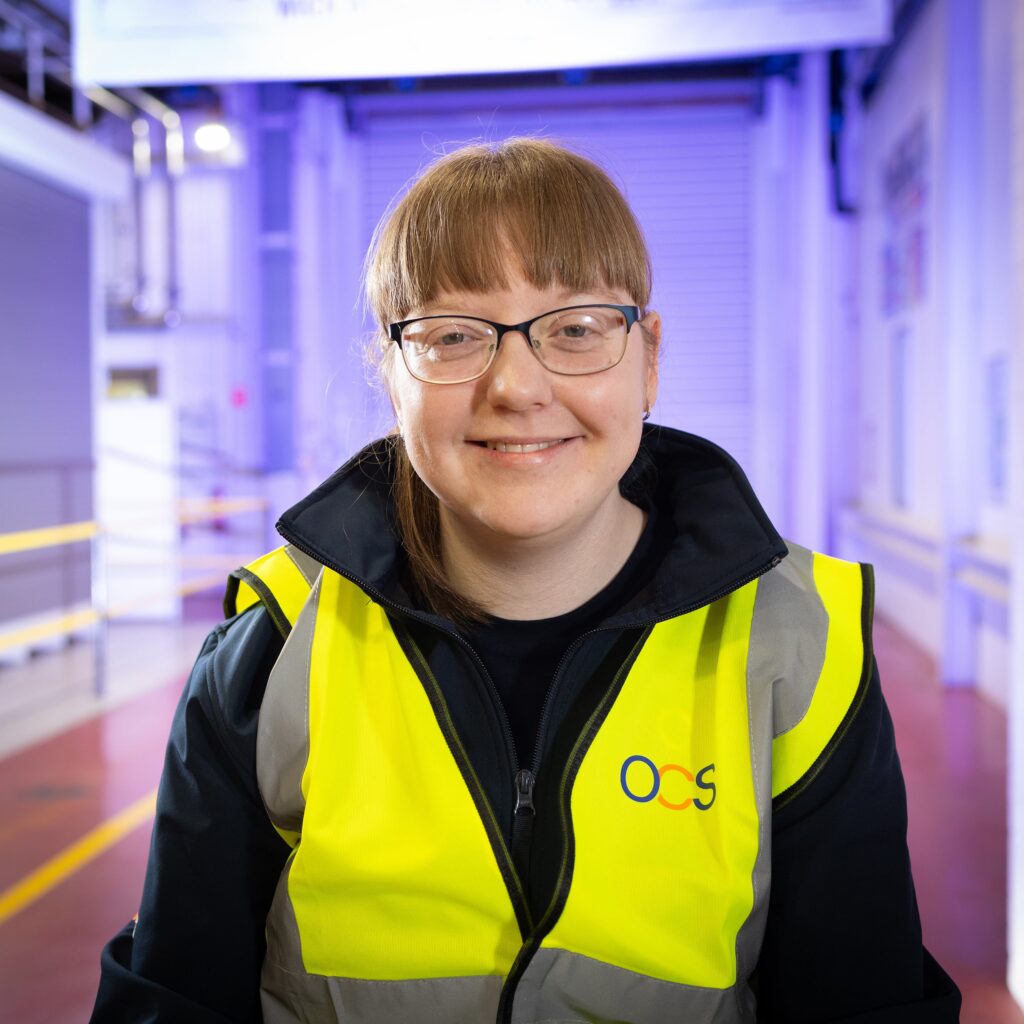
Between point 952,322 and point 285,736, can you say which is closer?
point 285,736

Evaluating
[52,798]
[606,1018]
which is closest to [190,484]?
[52,798]

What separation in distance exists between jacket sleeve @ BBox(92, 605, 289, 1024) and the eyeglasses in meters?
0.40

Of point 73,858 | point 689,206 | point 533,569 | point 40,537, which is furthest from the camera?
point 689,206

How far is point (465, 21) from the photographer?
2957mm

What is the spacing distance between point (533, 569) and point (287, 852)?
1.57 feet

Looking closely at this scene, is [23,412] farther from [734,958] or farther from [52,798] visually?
[734,958]

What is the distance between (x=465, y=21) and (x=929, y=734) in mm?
Answer: 3452

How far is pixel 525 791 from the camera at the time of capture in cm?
125

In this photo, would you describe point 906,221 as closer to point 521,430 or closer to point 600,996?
point 521,430

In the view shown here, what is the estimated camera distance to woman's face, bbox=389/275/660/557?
123cm

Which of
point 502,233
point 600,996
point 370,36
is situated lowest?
point 600,996

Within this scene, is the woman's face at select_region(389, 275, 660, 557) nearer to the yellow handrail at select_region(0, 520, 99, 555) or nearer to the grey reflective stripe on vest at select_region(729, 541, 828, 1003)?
the grey reflective stripe on vest at select_region(729, 541, 828, 1003)

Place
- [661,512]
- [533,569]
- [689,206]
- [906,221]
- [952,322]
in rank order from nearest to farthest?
[533,569], [661,512], [952,322], [689,206], [906,221]

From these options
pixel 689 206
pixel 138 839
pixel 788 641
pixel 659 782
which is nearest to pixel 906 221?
pixel 689 206
